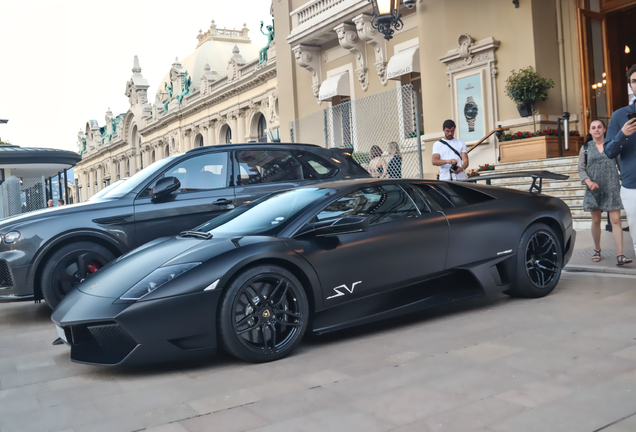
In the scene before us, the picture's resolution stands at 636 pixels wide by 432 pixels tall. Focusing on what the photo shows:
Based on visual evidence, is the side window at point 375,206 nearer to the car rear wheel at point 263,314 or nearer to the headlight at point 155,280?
the car rear wheel at point 263,314

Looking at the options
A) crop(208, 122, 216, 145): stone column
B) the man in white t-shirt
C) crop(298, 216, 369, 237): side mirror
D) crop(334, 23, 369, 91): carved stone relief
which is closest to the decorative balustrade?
crop(334, 23, 369, 91): carved stone relief

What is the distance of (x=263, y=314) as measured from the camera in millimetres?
3719

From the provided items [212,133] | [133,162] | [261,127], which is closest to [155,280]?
[261,127]

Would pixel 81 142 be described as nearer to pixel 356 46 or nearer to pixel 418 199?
pixel 356 46

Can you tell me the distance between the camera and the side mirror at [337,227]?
3939 mm

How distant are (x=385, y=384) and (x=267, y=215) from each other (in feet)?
5.50

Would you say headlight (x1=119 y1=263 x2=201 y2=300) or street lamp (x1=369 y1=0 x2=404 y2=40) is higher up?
street lamp (x1=369 y1=0 x2=404 y2=40)

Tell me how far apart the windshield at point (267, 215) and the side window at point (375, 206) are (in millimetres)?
149

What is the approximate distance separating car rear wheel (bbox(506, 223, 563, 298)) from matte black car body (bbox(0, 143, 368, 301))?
228 cm

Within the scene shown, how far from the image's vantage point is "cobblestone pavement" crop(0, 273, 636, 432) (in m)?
2.70

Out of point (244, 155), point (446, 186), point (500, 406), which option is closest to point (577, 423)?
point (500, 406)

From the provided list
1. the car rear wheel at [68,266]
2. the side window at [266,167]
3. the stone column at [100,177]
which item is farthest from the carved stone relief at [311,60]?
the stone column at [100,177]

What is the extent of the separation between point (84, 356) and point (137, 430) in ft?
3.50

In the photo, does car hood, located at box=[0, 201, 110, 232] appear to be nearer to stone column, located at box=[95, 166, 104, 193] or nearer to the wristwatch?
the wristwatch
